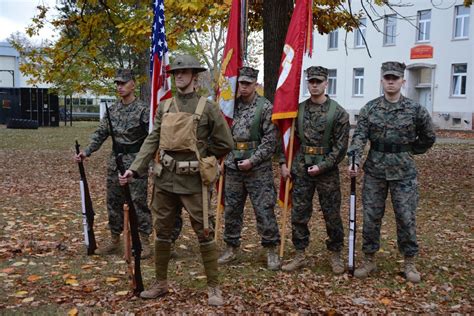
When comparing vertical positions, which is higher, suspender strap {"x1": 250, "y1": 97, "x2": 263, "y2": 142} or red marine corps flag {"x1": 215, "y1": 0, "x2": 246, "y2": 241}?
red marine corps flag {"x1": 215, "y1": 0, "x2": 246, "y2": 241}

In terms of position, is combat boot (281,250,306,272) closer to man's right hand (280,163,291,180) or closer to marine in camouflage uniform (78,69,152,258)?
man's right hand (280,163,291,180)

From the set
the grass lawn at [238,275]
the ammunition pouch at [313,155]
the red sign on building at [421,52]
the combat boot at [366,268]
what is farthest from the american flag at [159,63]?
the red sign on building at [421,52]

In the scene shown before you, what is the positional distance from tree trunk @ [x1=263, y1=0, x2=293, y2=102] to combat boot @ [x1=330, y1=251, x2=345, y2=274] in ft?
24.2

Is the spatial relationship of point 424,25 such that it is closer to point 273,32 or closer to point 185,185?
point 273,32

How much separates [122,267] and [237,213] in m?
1.52

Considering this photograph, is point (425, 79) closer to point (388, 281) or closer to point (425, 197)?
point (425, 197)

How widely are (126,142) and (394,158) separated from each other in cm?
324

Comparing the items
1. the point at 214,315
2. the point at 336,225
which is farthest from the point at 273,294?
the point at 336,225

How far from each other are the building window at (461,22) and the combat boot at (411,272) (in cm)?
3094

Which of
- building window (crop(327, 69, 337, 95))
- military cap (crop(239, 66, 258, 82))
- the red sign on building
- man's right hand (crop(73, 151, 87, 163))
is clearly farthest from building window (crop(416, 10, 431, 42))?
man's right hand (crop(73, 151, 87, 163))

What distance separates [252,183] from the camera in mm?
6047

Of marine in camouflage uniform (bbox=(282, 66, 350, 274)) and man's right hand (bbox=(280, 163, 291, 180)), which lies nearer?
marine in camouflage uniform (bbox=(282, 66, 350, 274))

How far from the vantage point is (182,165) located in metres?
4.93

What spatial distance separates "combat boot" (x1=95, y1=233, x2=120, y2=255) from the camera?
680cm
